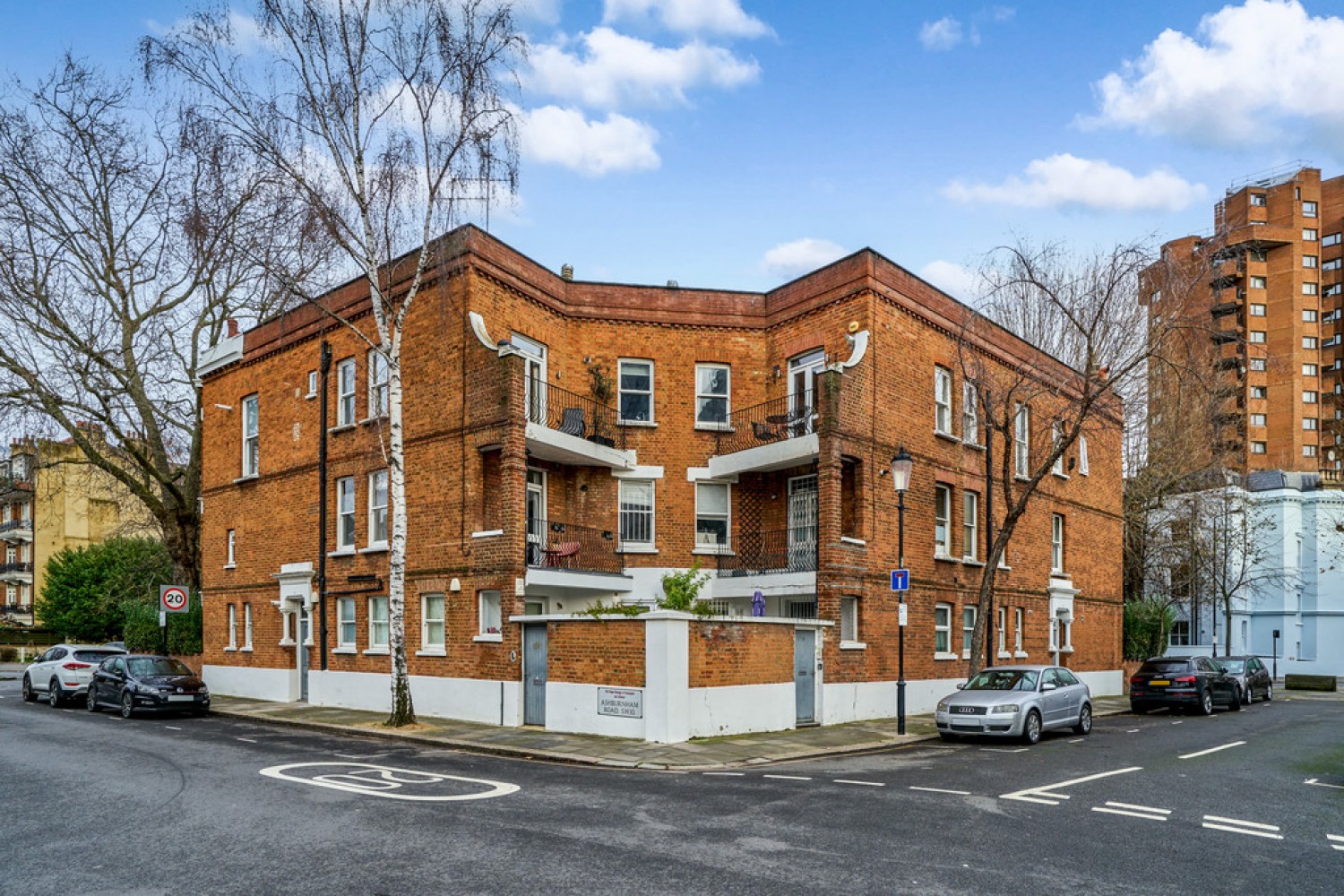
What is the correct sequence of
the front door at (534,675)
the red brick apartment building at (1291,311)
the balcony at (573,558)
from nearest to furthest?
the front door at (534,675) → the balcony at (573,558) → the red brick apartment building at (1291,311)

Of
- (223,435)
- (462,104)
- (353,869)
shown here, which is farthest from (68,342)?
(353,869)

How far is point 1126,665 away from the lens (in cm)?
3681

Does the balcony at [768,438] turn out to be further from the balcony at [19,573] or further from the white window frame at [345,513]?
the balcony at [19,573]

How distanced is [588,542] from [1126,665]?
23275mm

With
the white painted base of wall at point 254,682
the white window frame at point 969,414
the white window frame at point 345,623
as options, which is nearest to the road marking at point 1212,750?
the white window frame at point 969,414

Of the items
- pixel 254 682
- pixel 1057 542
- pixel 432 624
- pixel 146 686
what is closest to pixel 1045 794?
pixel 432 624

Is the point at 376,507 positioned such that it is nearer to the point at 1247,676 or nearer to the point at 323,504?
the point at 323,504

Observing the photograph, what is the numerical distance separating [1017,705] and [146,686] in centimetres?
1864

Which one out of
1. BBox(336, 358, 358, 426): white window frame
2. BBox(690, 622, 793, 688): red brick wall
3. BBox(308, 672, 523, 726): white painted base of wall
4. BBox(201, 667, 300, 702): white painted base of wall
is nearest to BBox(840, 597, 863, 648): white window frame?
BBox(690, 622, 793, 688): red brick wall

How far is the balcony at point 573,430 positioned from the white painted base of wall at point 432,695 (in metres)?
5.28

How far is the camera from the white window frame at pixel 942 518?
2533 centimetres

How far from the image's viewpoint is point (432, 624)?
2253cm

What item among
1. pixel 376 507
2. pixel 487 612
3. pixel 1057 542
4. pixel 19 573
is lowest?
pixel 19 573

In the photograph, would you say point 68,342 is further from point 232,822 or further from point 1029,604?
point 1029,604
